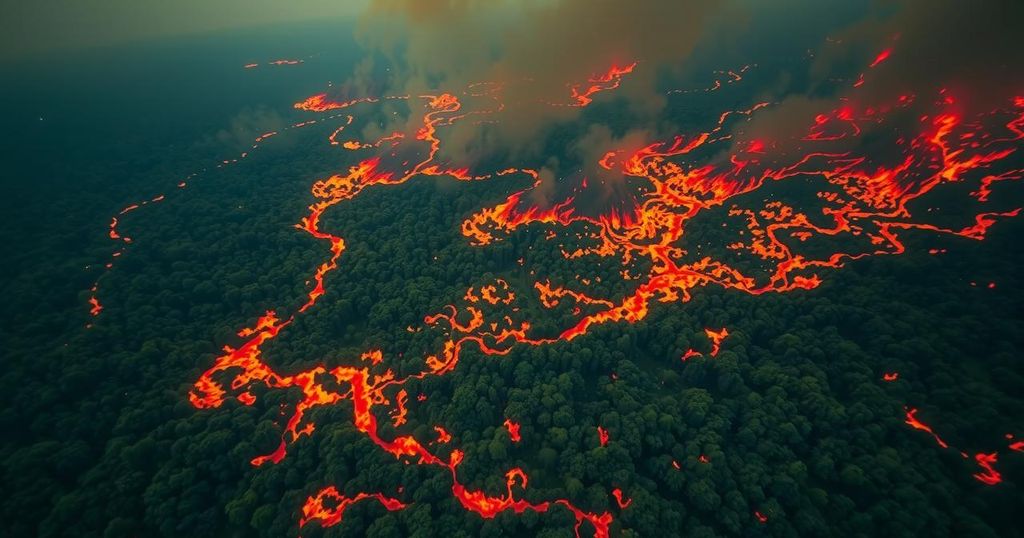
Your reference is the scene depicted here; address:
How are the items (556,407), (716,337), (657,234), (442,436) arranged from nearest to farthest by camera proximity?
(442,436) < (556,407) < (716,337) < (657,234)

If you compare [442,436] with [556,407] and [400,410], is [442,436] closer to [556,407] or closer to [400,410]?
[400,410]

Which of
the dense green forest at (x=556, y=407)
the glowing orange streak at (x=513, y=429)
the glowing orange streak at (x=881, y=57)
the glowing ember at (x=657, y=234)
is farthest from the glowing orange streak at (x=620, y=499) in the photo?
the glowing orange streak at (x=881, y=57)

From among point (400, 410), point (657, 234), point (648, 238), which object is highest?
point (657, 234)

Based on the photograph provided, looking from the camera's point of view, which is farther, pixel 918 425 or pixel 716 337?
pixel 716 337

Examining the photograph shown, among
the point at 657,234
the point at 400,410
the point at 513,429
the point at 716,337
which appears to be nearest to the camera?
the point at 513,429

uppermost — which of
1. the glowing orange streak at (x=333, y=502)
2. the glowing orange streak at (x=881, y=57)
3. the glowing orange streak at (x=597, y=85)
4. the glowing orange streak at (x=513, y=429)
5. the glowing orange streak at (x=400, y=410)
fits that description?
the glowing orange streak at (x=881, y=57)

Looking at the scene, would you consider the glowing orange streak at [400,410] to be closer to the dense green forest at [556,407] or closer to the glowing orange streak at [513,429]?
the dense green forest at [556,407]

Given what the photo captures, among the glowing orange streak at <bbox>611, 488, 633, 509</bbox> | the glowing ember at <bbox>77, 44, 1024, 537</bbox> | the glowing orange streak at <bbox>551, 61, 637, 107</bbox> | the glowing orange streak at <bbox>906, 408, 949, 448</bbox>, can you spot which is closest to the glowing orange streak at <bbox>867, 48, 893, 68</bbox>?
the glowing ember at <bbox>77, 44, 1024, 537</bbox>

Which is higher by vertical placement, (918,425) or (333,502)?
(918,425)

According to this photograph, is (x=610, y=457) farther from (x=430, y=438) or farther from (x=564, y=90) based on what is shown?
(x=564, y=90)

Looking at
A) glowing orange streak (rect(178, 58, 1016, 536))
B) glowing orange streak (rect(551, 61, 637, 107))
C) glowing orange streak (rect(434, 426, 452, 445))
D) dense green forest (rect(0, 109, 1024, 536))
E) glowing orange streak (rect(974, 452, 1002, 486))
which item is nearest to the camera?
glowing orange streak (rect(974, 452, 1002, 486))

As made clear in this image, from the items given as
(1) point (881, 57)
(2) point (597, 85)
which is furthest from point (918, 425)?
(2) point (597, 85)

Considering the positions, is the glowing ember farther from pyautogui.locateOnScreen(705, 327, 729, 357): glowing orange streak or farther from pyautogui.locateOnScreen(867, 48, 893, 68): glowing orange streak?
pyautogui.locateOnScreen(867, 48, 893, 68): glowing orange streak
